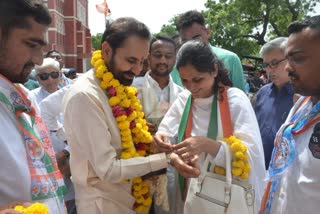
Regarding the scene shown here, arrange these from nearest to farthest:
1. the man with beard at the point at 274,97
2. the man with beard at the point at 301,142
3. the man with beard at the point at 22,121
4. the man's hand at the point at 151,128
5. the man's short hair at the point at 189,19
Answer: the man with beard at the point at 22,121, the man with beard at the point at 301,142, the man's hand at the point at 151,128, the man with beard at the point at 274,97, the man's short hair at the point at 189,19

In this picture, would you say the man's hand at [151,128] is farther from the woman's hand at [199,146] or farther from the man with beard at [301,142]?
the man with beard at [301,142]

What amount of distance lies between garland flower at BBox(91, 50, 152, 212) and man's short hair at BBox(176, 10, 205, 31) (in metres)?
1.95

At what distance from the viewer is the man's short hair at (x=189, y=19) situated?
15.2 feet

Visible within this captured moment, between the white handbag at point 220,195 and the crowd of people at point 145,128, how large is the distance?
4 centimetres

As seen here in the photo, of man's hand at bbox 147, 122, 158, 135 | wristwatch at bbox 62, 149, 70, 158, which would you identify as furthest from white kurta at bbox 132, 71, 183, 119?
wristwatch at bbox 62, 149, 70, 158

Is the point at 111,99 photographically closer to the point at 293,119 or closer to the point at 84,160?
the point at 84,160

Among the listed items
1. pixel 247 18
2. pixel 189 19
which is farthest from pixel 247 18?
pixel 189 19

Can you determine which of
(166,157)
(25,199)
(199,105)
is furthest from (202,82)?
(25,199)

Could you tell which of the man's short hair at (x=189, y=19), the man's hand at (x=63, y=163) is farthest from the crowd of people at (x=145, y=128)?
the man's hand at (x=63, y=163)

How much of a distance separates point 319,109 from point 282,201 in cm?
56

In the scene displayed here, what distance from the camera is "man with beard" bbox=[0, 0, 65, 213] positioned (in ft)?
5.76

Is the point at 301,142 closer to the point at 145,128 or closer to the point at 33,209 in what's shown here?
the point at 145,128

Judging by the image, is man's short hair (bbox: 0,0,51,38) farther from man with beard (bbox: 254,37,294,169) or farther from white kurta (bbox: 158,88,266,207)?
man with beard (bbox: 254,37,294,169)

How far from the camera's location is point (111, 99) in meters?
2.74
